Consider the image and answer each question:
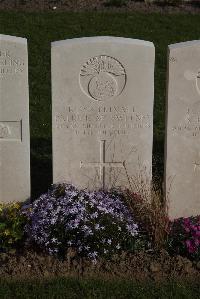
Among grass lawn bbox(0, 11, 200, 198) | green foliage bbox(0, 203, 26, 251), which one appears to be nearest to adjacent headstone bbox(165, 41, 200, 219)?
green foliage bbox(0, 203, 26, 251)

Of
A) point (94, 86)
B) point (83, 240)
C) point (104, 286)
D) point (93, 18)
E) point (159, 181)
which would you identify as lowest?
point (104, 286)

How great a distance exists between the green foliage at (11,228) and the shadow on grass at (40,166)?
2.78 feet

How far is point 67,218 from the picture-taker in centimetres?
611

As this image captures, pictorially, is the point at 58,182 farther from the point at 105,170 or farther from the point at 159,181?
the point at 159,181

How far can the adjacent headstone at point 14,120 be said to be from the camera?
6453mm

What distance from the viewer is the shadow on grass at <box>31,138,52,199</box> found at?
7.71 m

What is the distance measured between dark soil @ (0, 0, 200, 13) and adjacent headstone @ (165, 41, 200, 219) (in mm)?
8668

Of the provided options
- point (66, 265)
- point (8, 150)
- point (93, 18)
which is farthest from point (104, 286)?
point (93, 18)

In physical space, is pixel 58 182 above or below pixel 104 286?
above

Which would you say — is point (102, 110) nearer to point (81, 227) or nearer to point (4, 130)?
point (4, 130)

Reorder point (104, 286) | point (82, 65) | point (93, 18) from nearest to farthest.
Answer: point (104, 286) < point (82, 65) < point (93, 18)

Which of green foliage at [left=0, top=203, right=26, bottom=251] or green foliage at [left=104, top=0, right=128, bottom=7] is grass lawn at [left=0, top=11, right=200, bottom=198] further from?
green foliage at [left=0, top=203, right=26, bottom=251]

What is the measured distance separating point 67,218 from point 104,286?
76 cm

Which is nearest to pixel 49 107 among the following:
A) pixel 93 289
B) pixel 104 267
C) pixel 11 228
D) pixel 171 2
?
pixel 11 228
